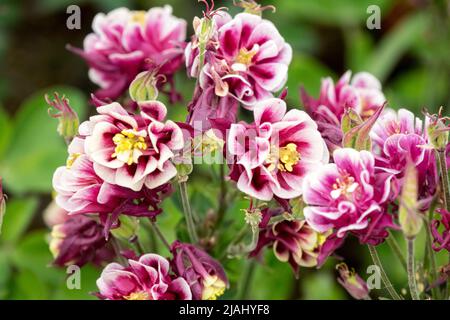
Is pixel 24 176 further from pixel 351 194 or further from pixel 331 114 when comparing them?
pixel 351 194

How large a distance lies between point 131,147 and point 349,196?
1.27 ft

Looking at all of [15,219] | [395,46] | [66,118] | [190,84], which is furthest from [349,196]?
[395,46]

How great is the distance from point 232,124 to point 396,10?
2381 mm

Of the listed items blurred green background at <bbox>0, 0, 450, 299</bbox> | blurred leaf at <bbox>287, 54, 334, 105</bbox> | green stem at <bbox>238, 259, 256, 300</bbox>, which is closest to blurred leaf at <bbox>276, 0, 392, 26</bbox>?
blurred green background at <bbox>0, 0, 450, 299</bbox>

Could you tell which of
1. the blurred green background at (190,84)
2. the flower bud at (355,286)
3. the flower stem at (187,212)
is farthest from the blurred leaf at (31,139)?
the flower bud at (355,286)

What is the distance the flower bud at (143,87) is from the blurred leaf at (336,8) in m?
1.77

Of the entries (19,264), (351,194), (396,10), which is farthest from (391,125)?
(396,10)

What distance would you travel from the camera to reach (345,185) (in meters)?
1.27

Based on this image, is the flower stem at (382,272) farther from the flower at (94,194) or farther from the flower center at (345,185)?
the flower at (94,194)

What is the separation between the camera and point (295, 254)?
151 cm

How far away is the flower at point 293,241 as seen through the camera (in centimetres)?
149

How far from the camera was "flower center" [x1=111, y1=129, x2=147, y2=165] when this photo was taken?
1278mm

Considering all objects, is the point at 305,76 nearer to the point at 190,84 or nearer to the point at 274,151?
the point at 190,84

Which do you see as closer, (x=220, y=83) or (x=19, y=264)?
(x=220, y=83)
